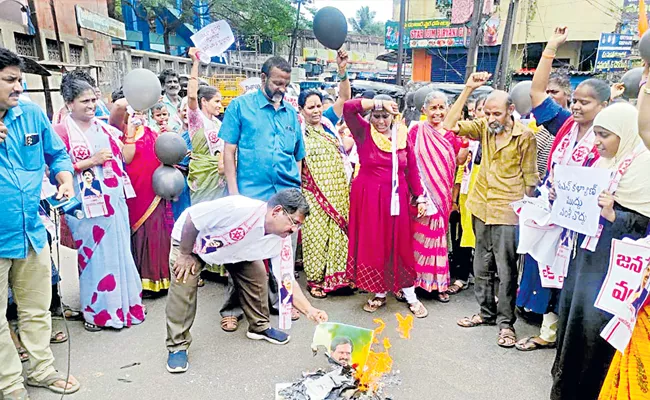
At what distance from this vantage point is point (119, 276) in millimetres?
3428

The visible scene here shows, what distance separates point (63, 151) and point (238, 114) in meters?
1.13

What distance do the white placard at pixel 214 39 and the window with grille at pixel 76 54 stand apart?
714cm

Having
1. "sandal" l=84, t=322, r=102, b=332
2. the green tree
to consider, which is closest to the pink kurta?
"sandal" l=84, t=322, r=102, b=332

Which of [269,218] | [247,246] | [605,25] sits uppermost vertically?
[605,25]

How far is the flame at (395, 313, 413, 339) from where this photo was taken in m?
3.41

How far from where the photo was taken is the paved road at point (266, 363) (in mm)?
2754

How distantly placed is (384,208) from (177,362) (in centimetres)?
187

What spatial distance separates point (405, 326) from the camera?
3467mm

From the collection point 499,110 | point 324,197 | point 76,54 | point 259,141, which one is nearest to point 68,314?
point 259,141

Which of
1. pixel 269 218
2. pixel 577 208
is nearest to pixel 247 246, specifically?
pixel 269 218

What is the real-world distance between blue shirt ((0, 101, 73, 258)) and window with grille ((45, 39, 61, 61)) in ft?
25.2

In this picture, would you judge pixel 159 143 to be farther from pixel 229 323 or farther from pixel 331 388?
pixel 331 388

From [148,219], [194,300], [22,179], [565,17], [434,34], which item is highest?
[565,17]

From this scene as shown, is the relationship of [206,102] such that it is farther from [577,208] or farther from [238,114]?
[577,208]
